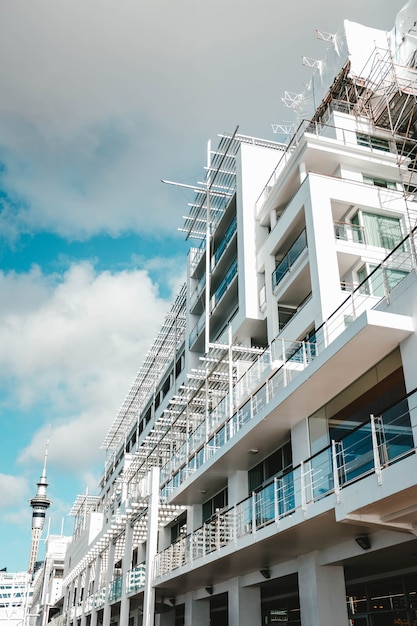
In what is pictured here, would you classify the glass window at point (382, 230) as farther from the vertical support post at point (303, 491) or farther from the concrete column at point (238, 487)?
the vertical support post at point (303, 491)

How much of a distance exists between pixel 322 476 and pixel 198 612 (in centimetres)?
1256

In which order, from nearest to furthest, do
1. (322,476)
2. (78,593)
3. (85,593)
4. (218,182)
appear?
1. (322,476)
2. (218,182)
3. (85,593)
4. (78,593)

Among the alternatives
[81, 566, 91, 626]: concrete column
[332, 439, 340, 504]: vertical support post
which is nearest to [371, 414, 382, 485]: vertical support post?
[332, 439, 340, 504]: vertical support post

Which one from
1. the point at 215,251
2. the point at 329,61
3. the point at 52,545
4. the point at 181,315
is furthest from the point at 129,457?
the point at 52,545

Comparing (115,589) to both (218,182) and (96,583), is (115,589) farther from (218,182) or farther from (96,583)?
(218,182)

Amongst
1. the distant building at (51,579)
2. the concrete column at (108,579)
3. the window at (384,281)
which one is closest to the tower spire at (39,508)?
the distant building at (51,579)

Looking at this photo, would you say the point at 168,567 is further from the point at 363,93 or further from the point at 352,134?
the point at 363,93

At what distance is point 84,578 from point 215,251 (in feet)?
85.5

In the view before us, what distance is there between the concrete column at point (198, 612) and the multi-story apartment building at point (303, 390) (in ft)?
0.17

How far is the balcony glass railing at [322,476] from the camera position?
9.63m

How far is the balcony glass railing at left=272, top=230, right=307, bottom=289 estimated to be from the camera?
67.5 feet

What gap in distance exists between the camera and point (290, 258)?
21.0 meters

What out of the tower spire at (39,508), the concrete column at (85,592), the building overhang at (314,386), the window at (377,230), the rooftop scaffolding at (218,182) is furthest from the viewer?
the tower spire at (39,508)

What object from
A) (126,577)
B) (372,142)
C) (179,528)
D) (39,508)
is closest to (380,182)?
(372,142)
